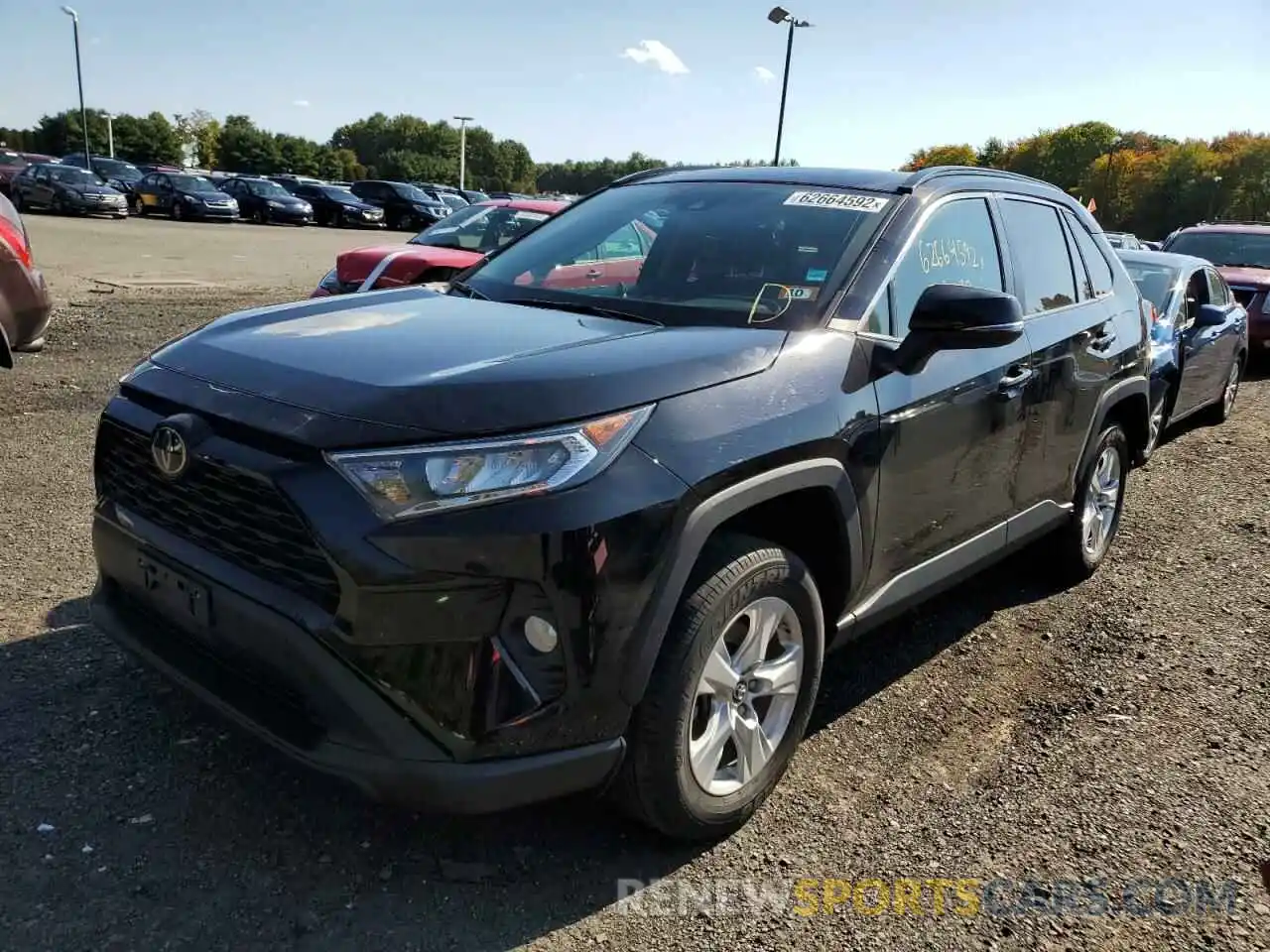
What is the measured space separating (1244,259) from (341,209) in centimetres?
3046

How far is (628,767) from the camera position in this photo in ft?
8.24

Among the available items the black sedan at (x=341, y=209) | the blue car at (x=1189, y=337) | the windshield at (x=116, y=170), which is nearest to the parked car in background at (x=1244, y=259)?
the blue car at (x=1189, y=337)

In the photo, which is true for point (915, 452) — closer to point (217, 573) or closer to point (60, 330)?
point (217, 573)

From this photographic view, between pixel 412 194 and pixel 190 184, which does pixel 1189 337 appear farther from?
pixel 412 194

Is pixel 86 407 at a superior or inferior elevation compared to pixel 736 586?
inferior

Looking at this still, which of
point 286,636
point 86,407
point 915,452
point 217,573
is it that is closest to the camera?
point 286,636

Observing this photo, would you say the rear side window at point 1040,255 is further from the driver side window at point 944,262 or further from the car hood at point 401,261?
the car hood at point 401,261

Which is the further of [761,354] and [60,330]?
[60,330]

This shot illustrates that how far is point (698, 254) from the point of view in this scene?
3.50 meters

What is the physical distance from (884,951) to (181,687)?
1832 mm

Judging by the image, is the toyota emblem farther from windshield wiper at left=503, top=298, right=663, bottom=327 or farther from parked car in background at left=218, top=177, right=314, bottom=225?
parked car in background at left=218, top=177, right=314, bottom=225

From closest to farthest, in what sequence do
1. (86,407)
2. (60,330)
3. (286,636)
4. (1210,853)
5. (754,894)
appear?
(286,636)
(754,894)
(1210,853)
(86,407)
(60,330)

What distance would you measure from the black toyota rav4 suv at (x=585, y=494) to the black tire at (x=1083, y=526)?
1.03 meters

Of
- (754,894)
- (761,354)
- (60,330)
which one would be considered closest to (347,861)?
(754,894)
